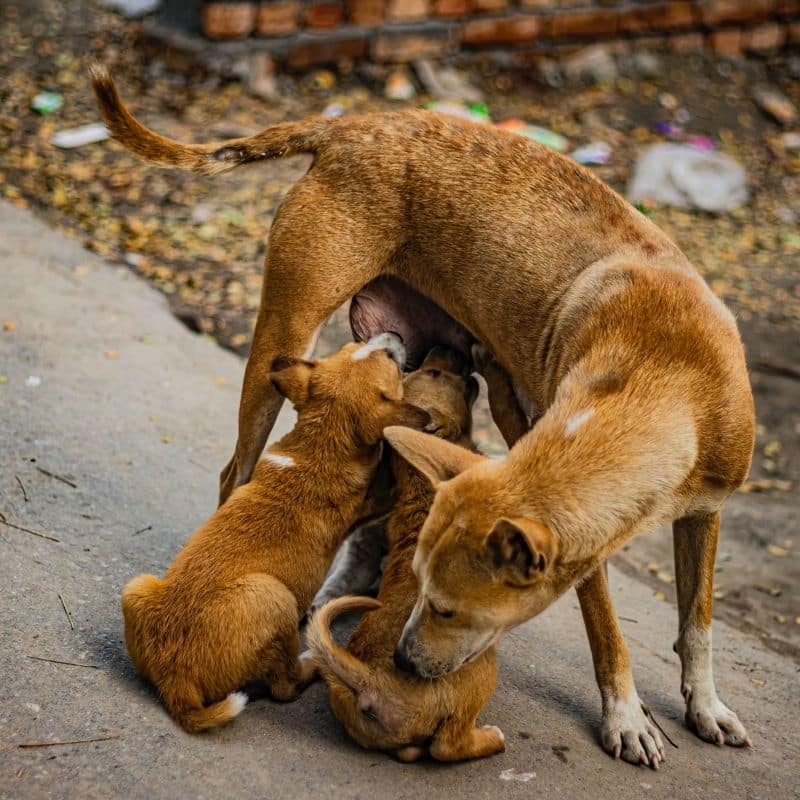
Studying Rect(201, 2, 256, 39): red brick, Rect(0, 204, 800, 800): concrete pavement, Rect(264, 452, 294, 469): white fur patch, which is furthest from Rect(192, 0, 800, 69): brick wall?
Rect(264, 452, 294, 469): white fur patch

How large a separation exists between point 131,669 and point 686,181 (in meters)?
6.79

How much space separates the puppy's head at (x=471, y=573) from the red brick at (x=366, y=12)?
679cm

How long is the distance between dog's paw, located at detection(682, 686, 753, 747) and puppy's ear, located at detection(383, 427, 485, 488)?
138cm

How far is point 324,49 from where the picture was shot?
914cm

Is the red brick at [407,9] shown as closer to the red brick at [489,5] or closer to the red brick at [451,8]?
the red brick at [451,8]

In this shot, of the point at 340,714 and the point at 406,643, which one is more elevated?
the point at 406,643

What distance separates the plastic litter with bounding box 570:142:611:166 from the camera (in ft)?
29.5

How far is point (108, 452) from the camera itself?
4.98 meters

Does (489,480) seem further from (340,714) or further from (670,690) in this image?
(670,690)

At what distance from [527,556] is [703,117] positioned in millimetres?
A: 7867

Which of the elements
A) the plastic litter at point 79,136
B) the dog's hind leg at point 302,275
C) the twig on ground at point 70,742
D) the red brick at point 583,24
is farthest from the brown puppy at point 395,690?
the red brick at point 583,24

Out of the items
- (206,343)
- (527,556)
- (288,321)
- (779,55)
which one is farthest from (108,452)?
(779,55)

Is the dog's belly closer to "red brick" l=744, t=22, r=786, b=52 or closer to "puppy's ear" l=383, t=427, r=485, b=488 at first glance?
"puppy's ear" l=383, t=427, r=485, b=488

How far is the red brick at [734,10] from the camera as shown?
10188mm
